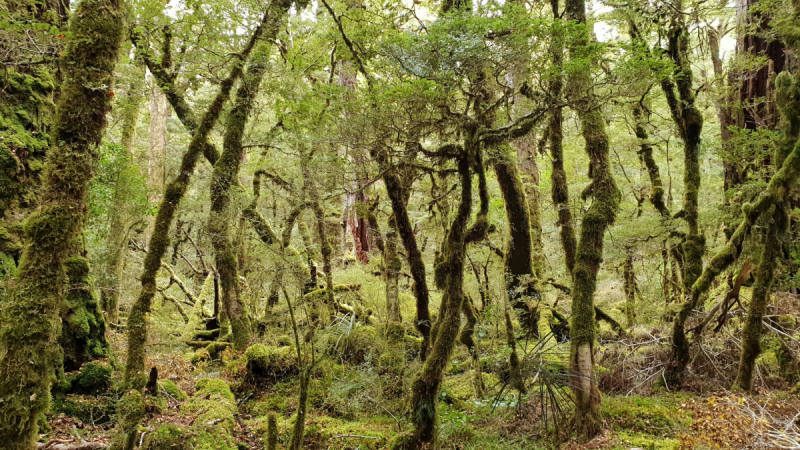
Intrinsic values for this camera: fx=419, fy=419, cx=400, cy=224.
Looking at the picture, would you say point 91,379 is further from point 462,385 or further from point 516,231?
point 516,231

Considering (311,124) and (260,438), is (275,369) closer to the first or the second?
(260,438)

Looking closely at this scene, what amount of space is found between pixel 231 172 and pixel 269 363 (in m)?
3.80

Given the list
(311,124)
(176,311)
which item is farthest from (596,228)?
(176,311)

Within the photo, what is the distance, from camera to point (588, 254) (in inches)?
204

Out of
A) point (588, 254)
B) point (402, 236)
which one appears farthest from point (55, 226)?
A: point (588, 254)

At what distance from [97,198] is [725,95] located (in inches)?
521

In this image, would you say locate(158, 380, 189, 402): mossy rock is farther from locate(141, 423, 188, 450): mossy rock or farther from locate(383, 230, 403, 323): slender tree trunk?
locate(383, 230, 403, 323): slender tree trunk

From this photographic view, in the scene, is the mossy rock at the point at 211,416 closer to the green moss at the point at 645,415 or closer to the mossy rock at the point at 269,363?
the mossy rock at the point at 269,363

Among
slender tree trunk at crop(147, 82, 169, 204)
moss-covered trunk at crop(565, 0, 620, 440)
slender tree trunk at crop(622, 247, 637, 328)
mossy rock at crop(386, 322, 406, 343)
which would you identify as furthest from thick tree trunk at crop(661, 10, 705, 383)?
slender tree trunk at crop(147, 82, 169, 204)

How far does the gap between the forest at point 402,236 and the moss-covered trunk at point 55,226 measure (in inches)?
0.7

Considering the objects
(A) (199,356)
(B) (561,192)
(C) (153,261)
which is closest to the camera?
(C) (153,261)

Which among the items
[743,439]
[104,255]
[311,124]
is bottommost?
[743,439]

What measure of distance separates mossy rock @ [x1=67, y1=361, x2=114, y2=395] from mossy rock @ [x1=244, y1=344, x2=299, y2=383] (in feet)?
7.98

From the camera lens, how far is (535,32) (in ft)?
14.2
